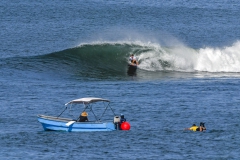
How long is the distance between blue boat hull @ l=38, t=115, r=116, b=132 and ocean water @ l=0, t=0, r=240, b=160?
0.48 m

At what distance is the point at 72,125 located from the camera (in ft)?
152

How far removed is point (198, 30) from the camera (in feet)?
331

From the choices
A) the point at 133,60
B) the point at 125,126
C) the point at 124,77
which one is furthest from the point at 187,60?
the point at 125,126

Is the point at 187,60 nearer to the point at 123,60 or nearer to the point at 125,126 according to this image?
the point at 123,60

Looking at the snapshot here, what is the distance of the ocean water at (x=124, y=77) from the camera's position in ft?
141

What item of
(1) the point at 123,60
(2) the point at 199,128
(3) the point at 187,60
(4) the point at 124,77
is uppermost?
(3) the point at 187,60

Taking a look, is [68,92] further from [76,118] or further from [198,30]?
[198,30]

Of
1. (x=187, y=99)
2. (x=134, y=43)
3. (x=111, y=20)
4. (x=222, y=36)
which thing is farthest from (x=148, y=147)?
(x=111, y=20)

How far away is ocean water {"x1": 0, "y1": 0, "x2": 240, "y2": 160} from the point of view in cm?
4294

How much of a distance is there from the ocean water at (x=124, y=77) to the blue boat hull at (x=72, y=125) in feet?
1.59

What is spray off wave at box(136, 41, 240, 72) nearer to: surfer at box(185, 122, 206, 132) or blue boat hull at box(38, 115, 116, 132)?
blue boat hull at box(38, 115, 116, 132)

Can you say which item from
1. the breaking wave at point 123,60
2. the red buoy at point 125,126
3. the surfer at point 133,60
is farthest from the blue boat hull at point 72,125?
the surfer at point 133,60

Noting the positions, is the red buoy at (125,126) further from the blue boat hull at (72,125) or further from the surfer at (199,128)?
the surfer at (199,128)

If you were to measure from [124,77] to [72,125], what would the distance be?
67.4 ft
